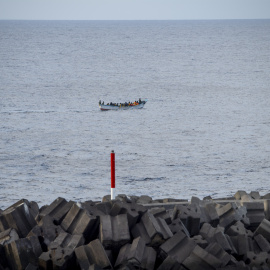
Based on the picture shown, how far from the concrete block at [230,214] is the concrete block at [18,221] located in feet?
A: 9.52

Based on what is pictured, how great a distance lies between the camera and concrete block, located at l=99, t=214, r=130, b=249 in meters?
8.23

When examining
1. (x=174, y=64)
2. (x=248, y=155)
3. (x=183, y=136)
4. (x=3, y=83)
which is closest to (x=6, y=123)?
(x=183, y=136)

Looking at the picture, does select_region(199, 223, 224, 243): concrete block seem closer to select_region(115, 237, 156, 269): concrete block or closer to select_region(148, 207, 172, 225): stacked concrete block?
select_region(148, 207, 172, 225): stacked concrete block

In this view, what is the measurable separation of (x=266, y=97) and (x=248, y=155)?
105ft

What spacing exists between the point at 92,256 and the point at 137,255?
58 cm

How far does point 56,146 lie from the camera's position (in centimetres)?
3716

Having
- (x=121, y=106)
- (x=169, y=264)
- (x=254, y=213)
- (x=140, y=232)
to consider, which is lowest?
(x=169, y=264)

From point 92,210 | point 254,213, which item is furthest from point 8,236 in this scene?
point 254,213

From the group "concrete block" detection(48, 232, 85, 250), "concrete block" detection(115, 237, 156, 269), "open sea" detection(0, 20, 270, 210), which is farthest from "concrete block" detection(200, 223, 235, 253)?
"open sea" detection(0, 20, 270, 210)

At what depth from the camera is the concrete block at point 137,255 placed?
7922 mm

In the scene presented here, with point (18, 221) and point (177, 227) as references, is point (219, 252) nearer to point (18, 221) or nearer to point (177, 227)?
point (177, 227)

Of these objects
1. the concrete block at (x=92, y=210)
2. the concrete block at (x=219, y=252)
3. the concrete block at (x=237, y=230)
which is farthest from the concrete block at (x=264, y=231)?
the concrete block at (x=92, y=210)

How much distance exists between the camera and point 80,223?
8.75 metres

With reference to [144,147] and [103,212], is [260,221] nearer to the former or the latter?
[103,212]
